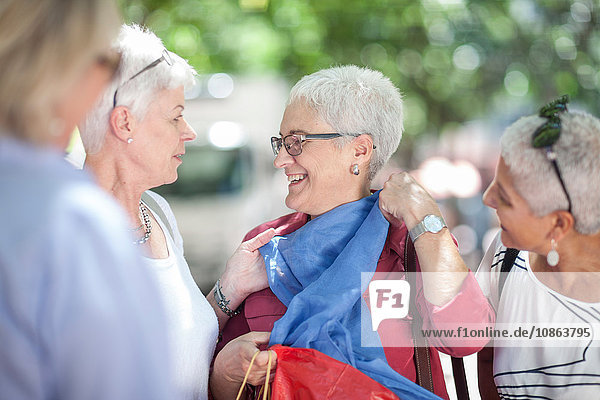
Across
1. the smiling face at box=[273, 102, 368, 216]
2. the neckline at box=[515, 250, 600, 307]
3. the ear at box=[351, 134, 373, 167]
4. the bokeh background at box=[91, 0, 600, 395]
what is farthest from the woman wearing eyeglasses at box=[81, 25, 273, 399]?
the bokeh background at box=[91, 0, 600, 395]

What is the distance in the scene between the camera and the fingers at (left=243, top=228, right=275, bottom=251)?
2623mm

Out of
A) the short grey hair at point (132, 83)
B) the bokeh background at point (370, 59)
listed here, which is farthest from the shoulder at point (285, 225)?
the bokeh background at point (370, 59)

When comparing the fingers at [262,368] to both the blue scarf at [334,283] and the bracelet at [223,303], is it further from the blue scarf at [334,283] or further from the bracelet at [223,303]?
the bracelet at [223,303]

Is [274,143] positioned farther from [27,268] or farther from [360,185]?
[27,268]

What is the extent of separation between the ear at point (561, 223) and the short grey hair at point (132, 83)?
1.46m

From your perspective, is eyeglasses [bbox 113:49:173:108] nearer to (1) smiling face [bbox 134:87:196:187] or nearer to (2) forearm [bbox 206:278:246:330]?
(1) smiling face [bbox 134:87:196:187]

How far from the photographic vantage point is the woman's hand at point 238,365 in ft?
7.47

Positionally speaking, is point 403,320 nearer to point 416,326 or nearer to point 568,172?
point 416,326

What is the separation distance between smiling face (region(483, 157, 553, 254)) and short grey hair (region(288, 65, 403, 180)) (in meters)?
0.59

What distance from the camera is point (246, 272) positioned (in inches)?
103

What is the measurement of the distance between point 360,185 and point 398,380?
85cm

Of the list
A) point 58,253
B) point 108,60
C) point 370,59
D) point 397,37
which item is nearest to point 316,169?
point 108,60

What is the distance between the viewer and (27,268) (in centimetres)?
114

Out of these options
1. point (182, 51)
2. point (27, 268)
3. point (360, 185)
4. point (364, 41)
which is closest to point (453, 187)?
point (364, 41)
